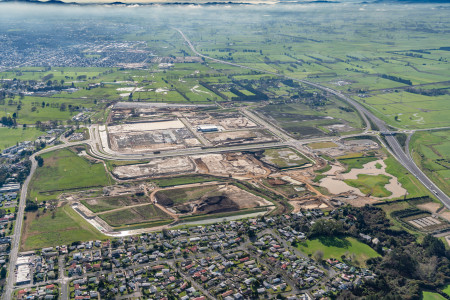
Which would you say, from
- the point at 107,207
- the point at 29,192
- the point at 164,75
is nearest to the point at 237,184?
the point at 107,207

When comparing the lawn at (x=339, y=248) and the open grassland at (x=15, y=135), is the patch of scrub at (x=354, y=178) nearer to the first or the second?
the lawn at (x=339, y=248)

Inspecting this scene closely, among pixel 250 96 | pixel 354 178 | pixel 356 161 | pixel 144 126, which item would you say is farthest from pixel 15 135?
pixel 356 161

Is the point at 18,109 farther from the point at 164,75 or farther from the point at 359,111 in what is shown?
the point at 359,111

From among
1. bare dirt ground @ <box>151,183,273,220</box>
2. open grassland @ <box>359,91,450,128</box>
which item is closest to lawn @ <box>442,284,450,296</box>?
bare dirt ground @ <box>151,183,273,220</box>

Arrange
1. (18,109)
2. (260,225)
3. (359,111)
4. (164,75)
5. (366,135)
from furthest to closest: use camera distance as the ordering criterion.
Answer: (164,75) → (359,111) → (18,109) → (366,135) → (260,225)

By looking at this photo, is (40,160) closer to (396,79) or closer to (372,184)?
(372,184)

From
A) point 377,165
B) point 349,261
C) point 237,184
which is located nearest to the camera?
point 349,261

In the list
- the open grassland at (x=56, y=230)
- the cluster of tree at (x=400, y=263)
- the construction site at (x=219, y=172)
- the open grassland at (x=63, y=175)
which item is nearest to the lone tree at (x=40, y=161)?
the open grassland at (x=63, y=175)
